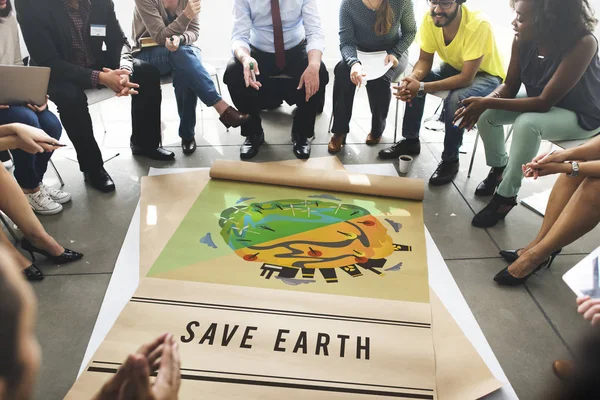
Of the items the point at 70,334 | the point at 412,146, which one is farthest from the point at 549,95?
the point at 70,334

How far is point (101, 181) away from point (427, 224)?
1.89 meters

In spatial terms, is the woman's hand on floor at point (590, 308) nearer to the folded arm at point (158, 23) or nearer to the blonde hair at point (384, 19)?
the blonde hair at point (384, 19)

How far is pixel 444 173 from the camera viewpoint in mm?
2758

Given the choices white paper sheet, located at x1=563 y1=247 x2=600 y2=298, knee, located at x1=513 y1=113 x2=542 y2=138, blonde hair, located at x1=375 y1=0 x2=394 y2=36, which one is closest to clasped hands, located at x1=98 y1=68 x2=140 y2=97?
blonde hair, located at x1=375 y1=0 x2=394 y2=36

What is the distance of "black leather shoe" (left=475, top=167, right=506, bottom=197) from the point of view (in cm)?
264

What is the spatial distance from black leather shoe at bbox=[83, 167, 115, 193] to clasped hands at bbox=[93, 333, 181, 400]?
1.89 metres

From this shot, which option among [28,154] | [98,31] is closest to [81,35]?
[98,31]

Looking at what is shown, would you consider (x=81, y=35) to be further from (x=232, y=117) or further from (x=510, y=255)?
(x=510, y=255)

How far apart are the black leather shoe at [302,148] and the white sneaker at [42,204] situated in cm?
147

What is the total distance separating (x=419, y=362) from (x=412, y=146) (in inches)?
73.2

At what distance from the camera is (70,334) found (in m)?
1.69

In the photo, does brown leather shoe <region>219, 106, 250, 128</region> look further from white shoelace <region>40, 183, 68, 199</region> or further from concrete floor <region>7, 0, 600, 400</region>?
white shoelace <region>40, 183, 68, 199</region>

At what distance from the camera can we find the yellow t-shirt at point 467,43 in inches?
102

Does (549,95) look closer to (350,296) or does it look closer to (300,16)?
(350,296)
